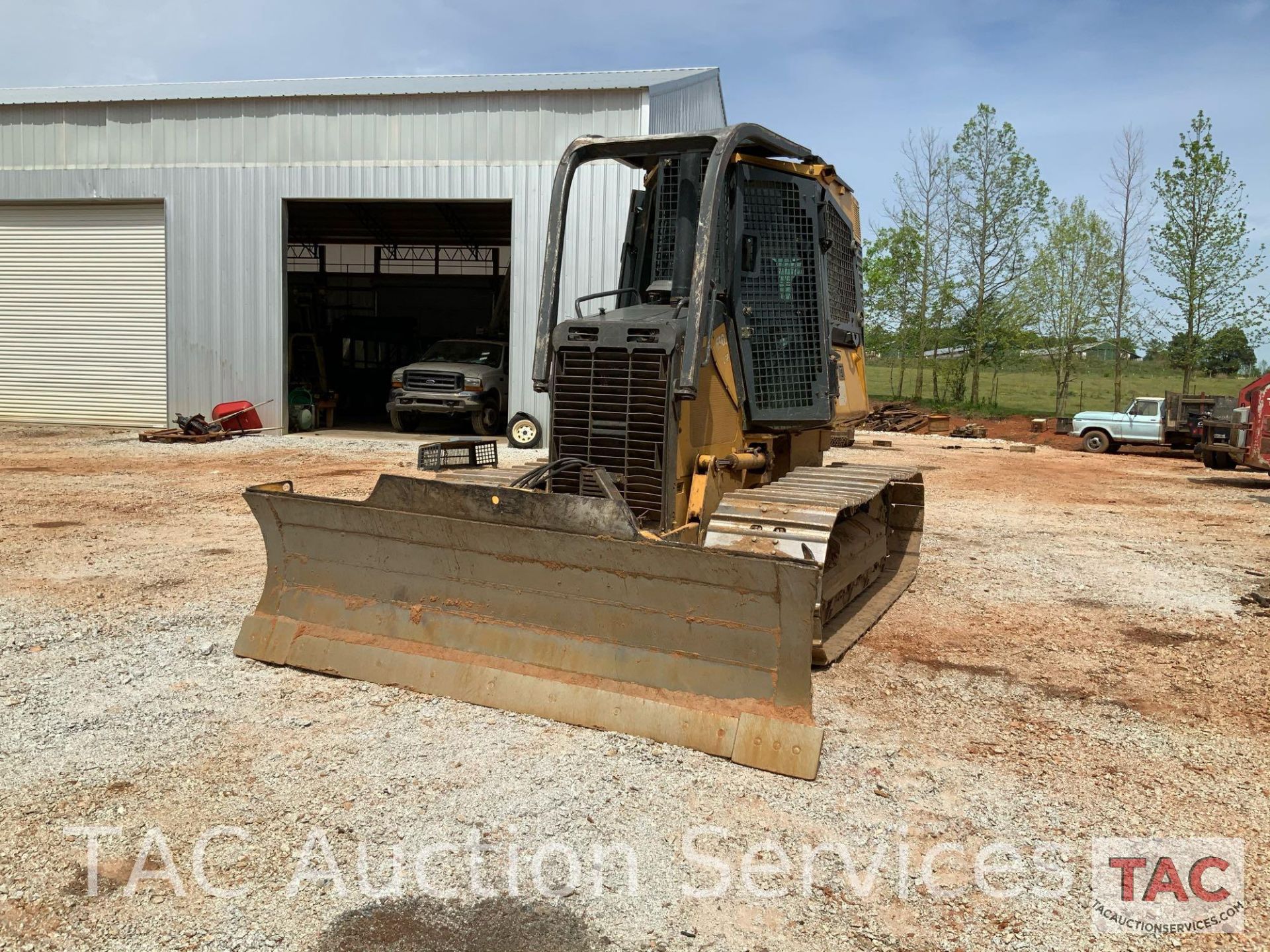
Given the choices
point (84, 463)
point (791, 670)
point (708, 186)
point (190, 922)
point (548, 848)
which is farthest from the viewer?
point (84, 463)

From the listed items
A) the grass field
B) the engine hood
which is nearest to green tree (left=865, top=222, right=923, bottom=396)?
the grass field

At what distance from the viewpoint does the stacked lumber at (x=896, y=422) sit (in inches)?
1164

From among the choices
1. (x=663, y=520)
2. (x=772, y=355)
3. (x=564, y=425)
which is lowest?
(x=663, y=520)

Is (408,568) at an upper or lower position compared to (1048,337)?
lower

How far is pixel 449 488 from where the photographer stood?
495 cm

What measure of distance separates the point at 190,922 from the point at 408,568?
2287mm

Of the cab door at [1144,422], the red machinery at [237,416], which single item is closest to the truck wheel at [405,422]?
the red machinery at [237,416]

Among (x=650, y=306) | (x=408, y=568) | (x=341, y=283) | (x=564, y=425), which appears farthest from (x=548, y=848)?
(x=341, y=283)

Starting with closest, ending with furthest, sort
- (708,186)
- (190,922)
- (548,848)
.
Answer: (190,922)
(548,848)
(708,186)

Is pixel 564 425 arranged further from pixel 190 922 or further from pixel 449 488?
pixel 190 922

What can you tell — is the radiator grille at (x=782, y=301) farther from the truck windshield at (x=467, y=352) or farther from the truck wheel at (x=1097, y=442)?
the truck wheel at (x=1097, y=442)

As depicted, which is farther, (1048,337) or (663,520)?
(1048,337)

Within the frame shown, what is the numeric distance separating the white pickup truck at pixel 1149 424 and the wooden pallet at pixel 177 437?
19.3 meters

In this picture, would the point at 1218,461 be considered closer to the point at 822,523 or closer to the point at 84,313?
the point at 822,523
